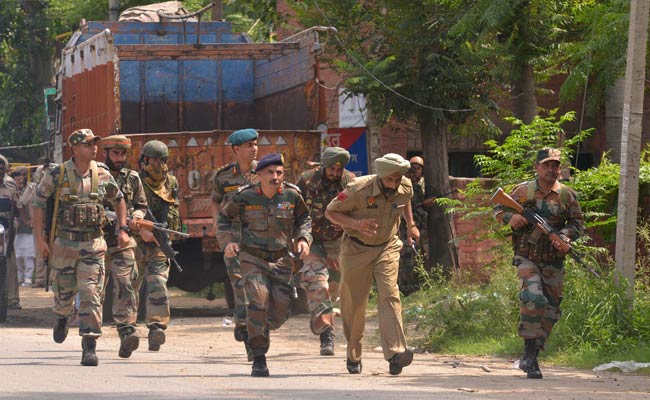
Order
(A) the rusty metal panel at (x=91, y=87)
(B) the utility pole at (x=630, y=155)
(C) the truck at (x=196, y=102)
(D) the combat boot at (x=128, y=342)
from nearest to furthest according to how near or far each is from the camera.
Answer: (D) the combat boot at (x=128, y=342) < (B) the utility pole at (x=630, y=155) < (C) the truck at (x=196, y=102) < (A) the rusty metal panel at (x=91, y=87)

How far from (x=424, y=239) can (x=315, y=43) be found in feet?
11.6

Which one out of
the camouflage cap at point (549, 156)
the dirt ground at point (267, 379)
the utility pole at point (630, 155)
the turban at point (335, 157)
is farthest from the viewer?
the turban at point (335, 157)

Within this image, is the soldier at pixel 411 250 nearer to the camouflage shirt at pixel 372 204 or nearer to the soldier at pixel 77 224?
the soldier at pixel 77 224

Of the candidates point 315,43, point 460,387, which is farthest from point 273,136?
point 460,387

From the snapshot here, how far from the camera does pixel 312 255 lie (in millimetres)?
11859

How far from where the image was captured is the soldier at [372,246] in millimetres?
9867

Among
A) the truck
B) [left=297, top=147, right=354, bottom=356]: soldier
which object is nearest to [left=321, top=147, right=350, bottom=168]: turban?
[left=297, top=147, right=354, bottom=356]: soldier

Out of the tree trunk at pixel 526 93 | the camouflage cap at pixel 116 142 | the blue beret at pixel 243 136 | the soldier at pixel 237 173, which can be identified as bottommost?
the soldier at pixel 237 173

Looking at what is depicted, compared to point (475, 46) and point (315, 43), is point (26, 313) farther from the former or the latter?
point (475, 46)

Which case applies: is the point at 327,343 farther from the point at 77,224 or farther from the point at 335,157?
the point at 77,224

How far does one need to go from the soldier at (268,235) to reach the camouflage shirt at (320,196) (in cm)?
154

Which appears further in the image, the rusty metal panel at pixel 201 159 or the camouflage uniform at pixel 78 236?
the rusty metal panel at pixel 201 159

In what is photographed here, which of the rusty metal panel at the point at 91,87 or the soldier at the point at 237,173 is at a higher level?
the rusty metal panel at the point at 91,87

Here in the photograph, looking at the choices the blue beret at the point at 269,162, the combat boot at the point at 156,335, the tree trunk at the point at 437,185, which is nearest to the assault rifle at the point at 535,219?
the blue beret at the point at 269,162
